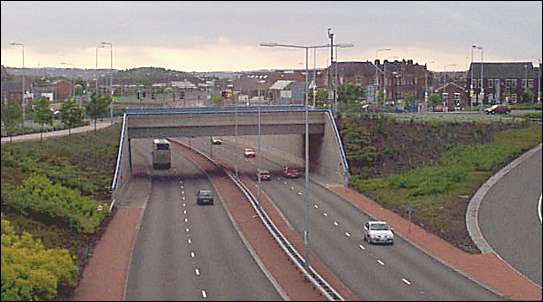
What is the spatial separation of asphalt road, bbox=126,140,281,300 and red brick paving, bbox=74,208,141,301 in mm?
380

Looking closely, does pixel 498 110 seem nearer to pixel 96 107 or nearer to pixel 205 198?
pixel 205 198

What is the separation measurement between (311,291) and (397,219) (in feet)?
66.5

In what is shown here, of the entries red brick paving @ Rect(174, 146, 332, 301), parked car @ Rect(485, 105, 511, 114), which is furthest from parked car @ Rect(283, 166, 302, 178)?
parked car @ Rect(485, 105, 511, 114)

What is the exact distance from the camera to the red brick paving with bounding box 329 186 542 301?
2484 centimetres

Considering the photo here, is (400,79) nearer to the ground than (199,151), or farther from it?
farther from it

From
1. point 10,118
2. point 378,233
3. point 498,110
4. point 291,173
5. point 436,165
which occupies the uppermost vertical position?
point 498,110

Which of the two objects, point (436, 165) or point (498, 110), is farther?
point (498, 110)

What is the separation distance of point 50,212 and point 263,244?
8121mm

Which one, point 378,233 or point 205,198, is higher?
point 378,233

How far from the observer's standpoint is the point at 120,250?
33656 millimetres

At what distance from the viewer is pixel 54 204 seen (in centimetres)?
3394

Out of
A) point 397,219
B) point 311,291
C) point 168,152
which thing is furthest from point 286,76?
point 311,291

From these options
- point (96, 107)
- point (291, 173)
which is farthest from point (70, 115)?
point (291, 173)

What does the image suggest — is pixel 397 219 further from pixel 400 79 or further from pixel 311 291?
pixel 400 79
